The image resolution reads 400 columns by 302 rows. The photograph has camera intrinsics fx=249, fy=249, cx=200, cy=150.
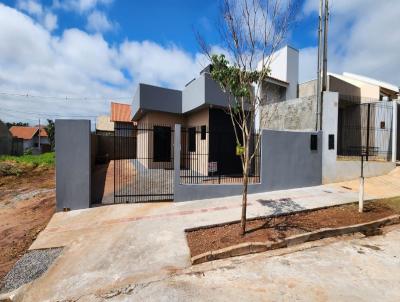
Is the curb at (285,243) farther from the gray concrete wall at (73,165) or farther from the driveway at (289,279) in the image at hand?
the gray concrete wall at (73,165)

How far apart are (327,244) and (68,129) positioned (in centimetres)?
779

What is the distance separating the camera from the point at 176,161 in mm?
8359

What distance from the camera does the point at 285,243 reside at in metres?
5.10

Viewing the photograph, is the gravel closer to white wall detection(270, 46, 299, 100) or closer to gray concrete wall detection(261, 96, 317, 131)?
gray concrete wall detection(261, 96, 317, 131)

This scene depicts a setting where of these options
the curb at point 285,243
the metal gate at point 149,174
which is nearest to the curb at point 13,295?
the curb at point 285,243

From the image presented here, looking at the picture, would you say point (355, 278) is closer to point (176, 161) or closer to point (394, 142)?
point (176, 161)

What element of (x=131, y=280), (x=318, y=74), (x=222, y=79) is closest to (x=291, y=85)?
(x=318, y=74)

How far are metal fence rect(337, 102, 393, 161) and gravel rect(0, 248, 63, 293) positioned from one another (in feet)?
39.2

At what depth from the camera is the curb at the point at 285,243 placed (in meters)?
4.68

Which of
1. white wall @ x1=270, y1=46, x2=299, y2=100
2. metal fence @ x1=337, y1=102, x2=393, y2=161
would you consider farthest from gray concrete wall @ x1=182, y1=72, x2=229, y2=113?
white wall @ x1=270, y1=46, x2=299, y2=100

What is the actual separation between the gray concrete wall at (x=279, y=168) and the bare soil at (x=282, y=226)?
7.95 ft

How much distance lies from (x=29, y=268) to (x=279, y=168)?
8044 millimetres

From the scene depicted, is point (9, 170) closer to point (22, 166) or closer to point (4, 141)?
point (22, 166)

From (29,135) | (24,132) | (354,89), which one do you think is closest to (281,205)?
(354,89)
